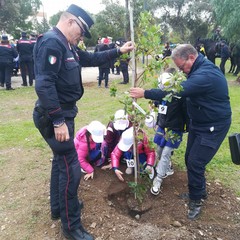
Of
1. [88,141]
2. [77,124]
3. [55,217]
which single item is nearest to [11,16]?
[77,124]

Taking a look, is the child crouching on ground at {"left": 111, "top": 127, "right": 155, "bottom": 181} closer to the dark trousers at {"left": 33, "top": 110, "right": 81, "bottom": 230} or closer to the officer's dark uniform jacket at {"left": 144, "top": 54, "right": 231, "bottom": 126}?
the officer's dark uniform jacket at {"left": 144, "top": 54, "right": 231, "bottom": 126}

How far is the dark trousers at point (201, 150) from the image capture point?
2.91 meters

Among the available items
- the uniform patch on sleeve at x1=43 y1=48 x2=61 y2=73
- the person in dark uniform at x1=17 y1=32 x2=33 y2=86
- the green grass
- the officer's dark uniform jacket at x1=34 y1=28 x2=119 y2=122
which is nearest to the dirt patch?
the green grass

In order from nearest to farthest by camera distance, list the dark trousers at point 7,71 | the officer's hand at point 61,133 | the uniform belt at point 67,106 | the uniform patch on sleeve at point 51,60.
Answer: the uniform patch on sleeve at point 51,60 → the officer's hand at point 61,133 → the uniform belt at point 67,106 → the dark trousers at point 7,71

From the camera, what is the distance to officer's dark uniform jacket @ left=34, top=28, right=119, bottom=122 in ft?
7.25

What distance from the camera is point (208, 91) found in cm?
276

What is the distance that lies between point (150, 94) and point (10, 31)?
133ft

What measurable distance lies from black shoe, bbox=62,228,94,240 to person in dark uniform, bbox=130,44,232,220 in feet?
3.64

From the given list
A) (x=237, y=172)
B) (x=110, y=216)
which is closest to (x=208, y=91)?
(x=110, y=216)

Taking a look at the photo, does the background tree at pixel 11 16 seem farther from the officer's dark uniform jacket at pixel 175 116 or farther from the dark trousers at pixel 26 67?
the officer's dark uniform jacket at pixel 175 116

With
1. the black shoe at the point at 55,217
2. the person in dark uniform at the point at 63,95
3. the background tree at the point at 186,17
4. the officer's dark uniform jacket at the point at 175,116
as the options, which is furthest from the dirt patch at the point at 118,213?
the background tree at the point at 186,17

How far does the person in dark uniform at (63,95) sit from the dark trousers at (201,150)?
1125 mm

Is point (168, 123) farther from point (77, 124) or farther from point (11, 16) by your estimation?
point (11, 16)

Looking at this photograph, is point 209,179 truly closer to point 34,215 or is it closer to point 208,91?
point 208,91
